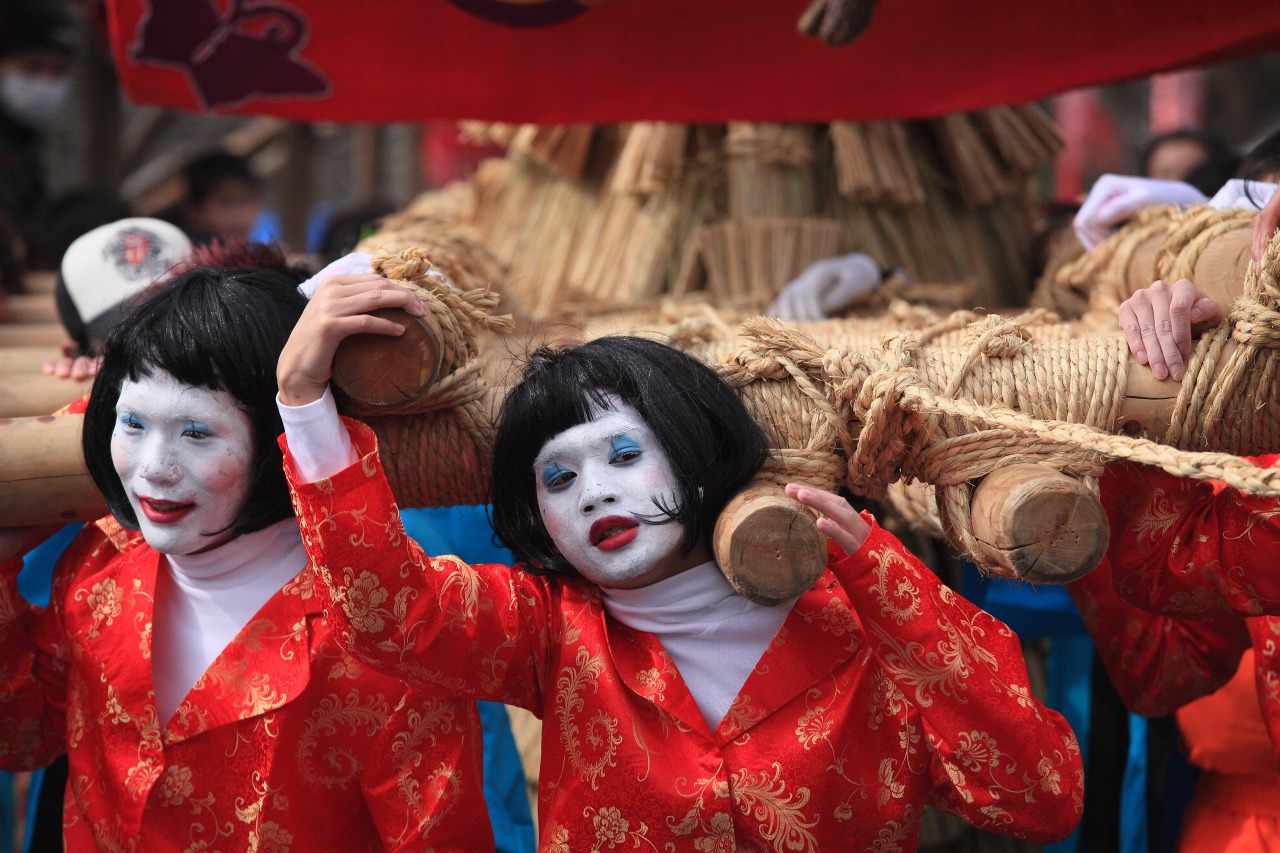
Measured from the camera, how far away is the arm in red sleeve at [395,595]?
1257 mm

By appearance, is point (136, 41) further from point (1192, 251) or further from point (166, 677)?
point (1192, 251)

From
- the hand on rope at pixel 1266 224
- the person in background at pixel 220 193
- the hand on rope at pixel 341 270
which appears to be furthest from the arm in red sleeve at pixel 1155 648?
the person in background at pixel 220 193

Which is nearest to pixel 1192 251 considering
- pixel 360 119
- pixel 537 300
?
pixel 537 300

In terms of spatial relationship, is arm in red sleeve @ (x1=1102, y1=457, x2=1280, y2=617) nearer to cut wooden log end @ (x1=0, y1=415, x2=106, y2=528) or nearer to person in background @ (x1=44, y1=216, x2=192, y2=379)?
cut wooden log end @ (x1=0, y1=415, x2=106, y2=528)

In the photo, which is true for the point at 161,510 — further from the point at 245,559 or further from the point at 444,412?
the point at 444,412

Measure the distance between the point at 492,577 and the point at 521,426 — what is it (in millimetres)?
185

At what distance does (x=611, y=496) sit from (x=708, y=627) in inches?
8.0

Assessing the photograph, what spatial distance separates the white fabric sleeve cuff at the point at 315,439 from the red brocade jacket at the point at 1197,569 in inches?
34.3

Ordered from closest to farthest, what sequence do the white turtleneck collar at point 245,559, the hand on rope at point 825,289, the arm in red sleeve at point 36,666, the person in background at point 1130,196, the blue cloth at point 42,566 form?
the white turtleneck collar at point 245,559
the arm in red sleeve at point 36,666
the person in background at point 1130,196
the blue cloth at point 42,566
the hand on rope at point 825,289

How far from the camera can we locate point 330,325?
1236 millimetres

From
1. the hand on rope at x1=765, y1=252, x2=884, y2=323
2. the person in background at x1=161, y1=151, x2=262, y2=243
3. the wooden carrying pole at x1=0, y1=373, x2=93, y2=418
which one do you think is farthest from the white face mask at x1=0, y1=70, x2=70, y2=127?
the hand on rope at x1=765, y1=252, x2=884, y2=323

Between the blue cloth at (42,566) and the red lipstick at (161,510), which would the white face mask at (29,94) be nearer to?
the blue cloth at (42,566)

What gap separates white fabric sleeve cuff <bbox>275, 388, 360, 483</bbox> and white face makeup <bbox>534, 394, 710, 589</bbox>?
0.22m

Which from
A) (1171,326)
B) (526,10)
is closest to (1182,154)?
(526,10)
